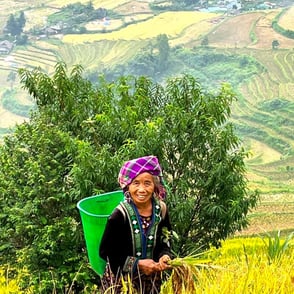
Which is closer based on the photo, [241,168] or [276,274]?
[276,274]

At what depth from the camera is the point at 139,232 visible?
303 cm

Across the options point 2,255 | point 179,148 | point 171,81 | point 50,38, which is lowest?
point 50,38

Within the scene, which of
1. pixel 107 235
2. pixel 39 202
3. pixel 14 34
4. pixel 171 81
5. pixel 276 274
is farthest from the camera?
pixel 14 34

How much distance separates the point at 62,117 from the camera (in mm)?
6094

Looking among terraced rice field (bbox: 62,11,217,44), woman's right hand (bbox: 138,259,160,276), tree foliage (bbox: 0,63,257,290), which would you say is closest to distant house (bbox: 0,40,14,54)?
terraced rice field (bbox: 62,11,217,44)

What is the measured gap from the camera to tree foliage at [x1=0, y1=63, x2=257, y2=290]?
204 inches

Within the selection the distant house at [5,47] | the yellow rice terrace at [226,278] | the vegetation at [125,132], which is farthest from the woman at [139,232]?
the distant house at [5,47]

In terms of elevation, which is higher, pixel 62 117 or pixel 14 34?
pixel 62 117

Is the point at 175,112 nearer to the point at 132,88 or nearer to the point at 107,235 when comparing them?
the point at 132,88

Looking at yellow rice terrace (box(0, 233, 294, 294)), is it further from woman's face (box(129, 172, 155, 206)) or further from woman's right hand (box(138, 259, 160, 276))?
woman's face (box(129, 172, 155, 206))

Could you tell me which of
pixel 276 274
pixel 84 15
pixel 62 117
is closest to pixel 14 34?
pixel 84 15

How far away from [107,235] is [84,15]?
56.6 metres

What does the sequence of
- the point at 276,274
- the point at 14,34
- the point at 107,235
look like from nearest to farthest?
the point at 276,274, the point at 107,235, the point at 14,34

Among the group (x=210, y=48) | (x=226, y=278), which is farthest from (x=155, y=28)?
(x=226, y=278)
